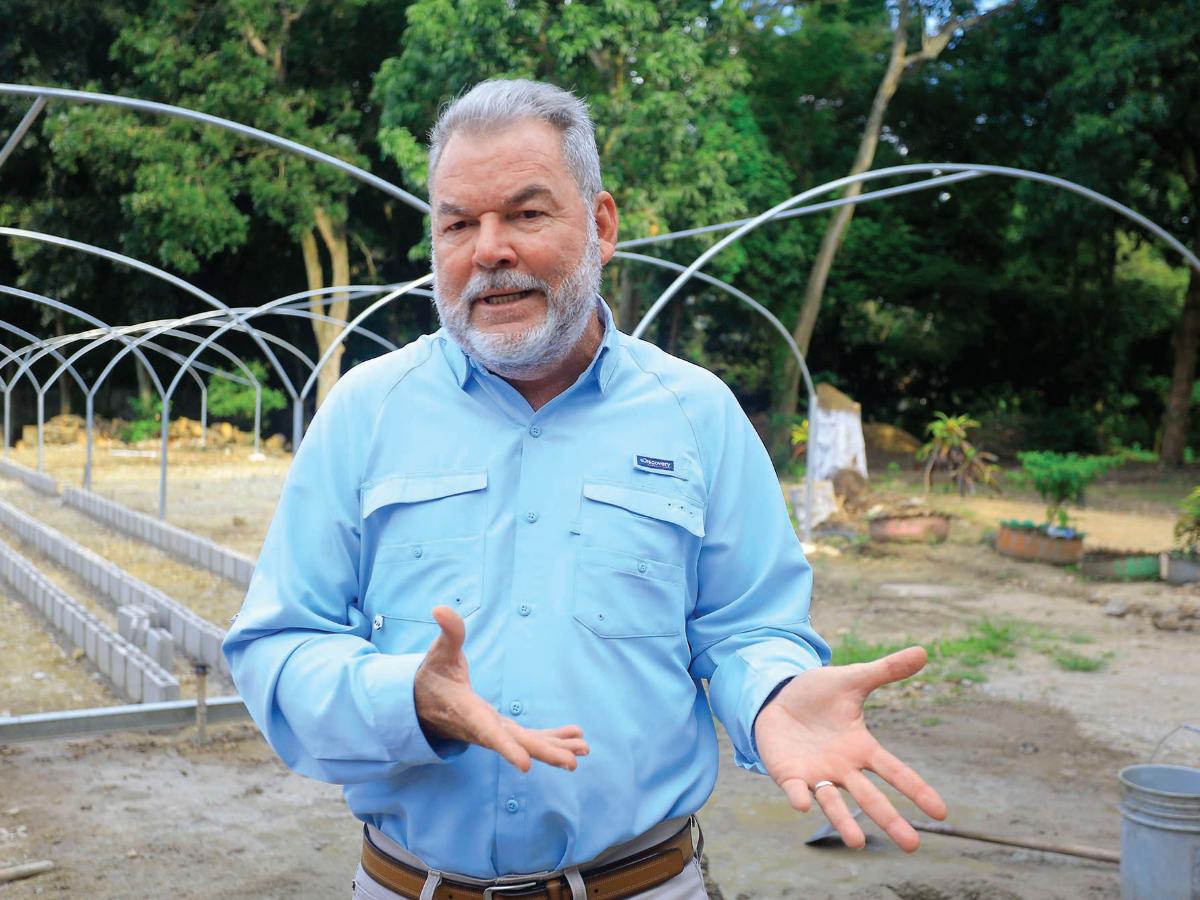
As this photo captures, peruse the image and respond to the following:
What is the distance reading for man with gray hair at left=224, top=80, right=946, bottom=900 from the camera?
1701 millimetres

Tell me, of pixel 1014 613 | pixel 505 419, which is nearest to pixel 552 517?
pixel 505 419

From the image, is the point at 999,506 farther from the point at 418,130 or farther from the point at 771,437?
the point at 418,130

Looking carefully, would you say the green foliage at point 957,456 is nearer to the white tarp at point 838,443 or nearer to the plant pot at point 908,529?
the white tarp at point 838,443

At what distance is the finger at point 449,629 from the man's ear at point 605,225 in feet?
2.34

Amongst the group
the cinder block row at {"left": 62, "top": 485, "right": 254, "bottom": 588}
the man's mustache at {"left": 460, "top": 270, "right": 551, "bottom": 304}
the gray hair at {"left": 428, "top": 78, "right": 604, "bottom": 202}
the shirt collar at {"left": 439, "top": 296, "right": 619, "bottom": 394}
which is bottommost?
the cinder block row at {"left": 62, "top": 485, "right": 254, "bottom": 588}

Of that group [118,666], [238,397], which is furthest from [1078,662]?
[238,397]

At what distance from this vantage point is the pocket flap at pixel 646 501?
181 cm

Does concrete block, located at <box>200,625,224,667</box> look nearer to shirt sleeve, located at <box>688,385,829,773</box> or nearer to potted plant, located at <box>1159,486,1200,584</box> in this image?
shirt sleeve, located at <box>688,385,829,773</box>

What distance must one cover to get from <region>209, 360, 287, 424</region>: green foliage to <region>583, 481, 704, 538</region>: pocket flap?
88.6ft

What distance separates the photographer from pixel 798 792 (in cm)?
152

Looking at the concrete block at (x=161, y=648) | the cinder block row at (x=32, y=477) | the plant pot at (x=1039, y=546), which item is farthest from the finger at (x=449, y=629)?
the cinder block row at (x=32, y=477)

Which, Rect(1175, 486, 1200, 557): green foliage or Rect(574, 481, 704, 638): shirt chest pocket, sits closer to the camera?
Rect(574, 481, 704, 638): shirt chest pocket

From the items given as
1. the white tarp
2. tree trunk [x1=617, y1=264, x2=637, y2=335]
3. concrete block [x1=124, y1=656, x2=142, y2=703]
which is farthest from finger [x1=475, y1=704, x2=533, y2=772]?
tree trunk [x1=617, y1=264, x2=637, y2=335]

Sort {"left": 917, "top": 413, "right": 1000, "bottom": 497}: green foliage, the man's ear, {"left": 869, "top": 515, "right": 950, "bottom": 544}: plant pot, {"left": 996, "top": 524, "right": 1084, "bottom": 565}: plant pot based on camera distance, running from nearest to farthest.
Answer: the man's ear
{"left": 996, "top": 524, "right": 1084, "bottom": 565}: plant pot
{"left": 869, "top": 515, "right": 950, "bottom": 544}: plant pot
{"left": 917, "top": 413, "right": 1000, "bottom": 497}: green foliage
